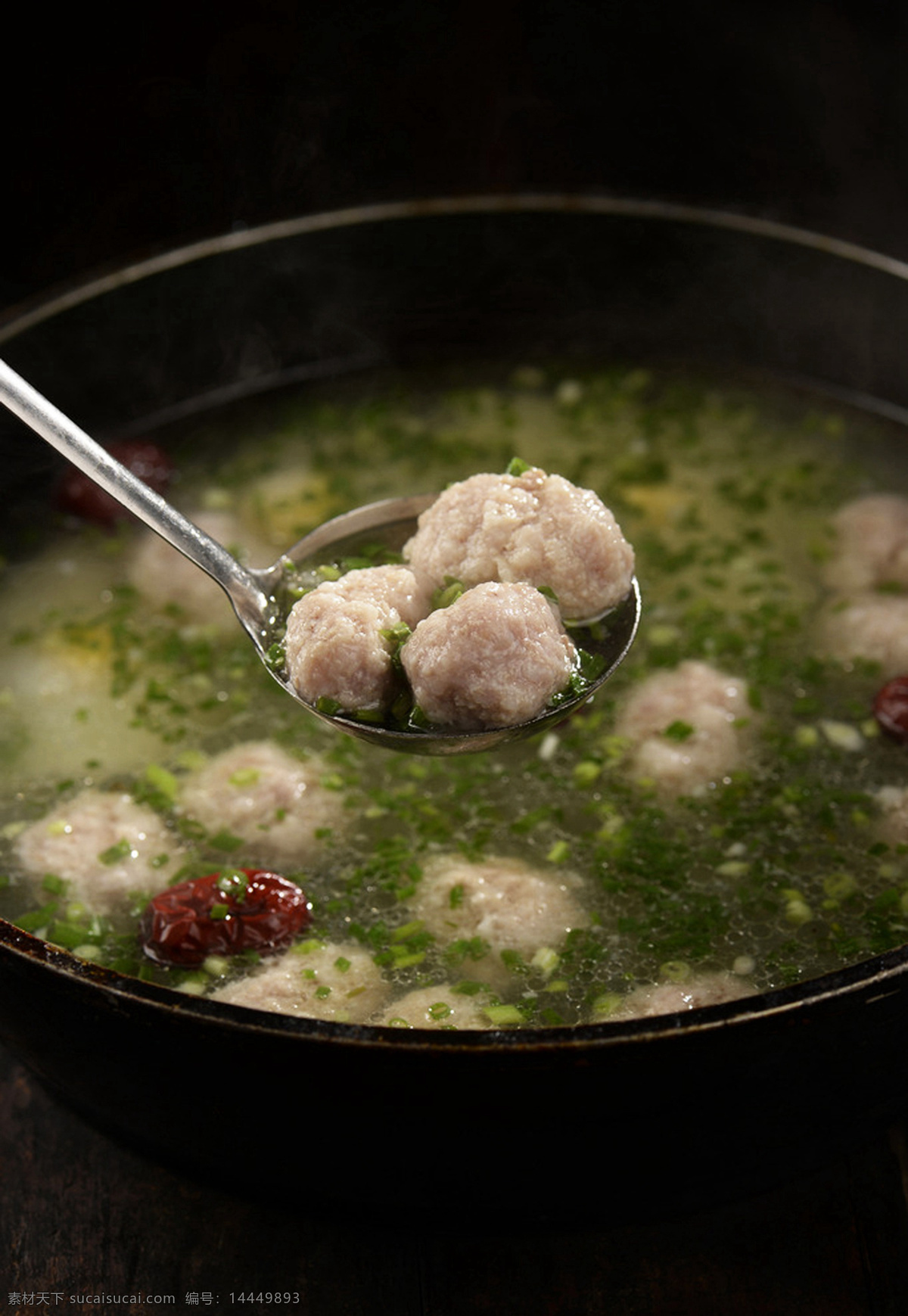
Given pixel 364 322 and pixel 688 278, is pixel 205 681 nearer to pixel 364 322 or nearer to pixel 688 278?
pixel 364 322

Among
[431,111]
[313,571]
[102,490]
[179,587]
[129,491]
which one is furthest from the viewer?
[431,111]

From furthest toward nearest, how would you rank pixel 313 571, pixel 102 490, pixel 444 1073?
pixel 102 490 < pixel 313 571 < pixel 444 1073

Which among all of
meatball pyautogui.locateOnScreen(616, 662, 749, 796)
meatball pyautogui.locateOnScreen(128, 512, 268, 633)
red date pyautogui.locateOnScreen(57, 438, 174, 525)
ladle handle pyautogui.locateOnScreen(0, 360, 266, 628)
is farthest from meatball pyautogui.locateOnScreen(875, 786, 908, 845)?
red date pyautogui.locateOnScreen(57, 438, 174, 525)

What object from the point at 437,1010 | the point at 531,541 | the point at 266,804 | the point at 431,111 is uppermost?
the point at 431,111

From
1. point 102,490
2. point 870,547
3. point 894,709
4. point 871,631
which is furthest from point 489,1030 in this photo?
point 102,490

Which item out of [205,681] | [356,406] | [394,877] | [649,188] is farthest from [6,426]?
[649,188]

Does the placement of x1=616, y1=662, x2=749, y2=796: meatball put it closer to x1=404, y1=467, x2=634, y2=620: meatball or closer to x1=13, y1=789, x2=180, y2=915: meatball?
x1=404, y1=467, x2=634, y2=620: meatball

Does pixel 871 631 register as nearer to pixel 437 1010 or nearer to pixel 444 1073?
pixel 437 1010
